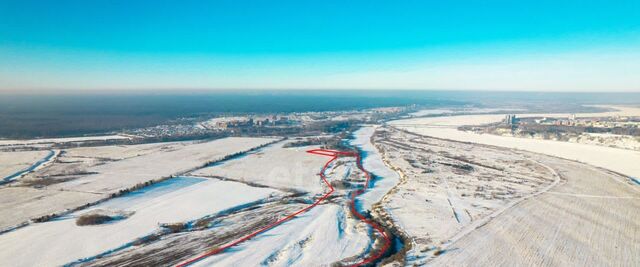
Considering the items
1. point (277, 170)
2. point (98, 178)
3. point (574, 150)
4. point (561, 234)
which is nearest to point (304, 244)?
point (561, 234)

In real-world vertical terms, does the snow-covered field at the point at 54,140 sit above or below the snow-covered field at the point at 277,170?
above

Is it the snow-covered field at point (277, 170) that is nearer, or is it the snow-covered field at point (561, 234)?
the snow-covered field at point (561, 234)

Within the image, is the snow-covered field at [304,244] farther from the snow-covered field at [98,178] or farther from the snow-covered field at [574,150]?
the snow-covered field at [574,150]

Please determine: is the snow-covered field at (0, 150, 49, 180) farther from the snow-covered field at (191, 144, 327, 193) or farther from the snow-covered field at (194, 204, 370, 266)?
the snow-covered field at (194, 204, 370, 266)

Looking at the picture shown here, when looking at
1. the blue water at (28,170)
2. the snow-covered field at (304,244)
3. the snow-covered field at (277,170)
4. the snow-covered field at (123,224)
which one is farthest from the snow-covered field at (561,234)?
the blue water at (28,170)

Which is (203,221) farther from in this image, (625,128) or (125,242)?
(625,128)

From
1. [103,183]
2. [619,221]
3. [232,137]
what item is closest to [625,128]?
[619,221]

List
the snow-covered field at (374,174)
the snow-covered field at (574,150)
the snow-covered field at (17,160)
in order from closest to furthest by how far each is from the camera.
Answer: the snow-covered field at (374,174) → the snow-covered field at (17,160) → the snow-covered field at (574,150)

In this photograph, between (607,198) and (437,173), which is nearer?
(607,198)
